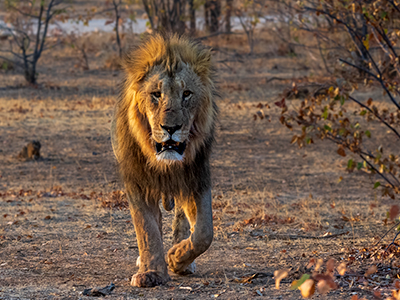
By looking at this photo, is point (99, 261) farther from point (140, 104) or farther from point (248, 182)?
point (248, 182)

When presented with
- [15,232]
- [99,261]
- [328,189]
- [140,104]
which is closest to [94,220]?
[15,232]

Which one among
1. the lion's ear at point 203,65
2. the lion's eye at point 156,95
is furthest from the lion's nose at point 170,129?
the lion's ear at point 203,65

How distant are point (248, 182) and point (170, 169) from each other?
14.3 ft

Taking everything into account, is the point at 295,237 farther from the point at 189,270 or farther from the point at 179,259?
the point at 179,259

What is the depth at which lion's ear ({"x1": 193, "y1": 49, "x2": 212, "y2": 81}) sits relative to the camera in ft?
13.0

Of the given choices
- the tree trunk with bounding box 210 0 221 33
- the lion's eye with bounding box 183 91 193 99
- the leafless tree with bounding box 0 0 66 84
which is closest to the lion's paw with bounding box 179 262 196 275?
the lion's eye with bounding box 183 91 193 99

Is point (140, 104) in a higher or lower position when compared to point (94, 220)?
higher

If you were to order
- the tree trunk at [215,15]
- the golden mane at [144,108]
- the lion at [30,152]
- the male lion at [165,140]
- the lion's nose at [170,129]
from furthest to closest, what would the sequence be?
the tree trunk at [215,15] → the lion at [30,152] → the golden mane at [144,108] → the male lion at [165,140] → the lion's nose at [170,129]

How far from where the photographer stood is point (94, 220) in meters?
6.18

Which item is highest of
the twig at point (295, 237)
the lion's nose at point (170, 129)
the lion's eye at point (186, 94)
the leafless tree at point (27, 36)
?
the leafless tree at point (27, 36)

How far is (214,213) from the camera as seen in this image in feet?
21.2

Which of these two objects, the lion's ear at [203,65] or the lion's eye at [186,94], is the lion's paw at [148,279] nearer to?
the lion's eye at [186,94]

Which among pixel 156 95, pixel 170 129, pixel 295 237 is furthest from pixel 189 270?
pixel 295 237

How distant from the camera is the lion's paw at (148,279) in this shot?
13.0 ft
